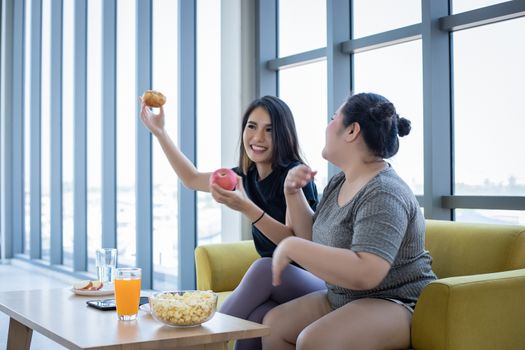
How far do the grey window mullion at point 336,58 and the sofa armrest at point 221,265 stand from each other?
0.85 metres

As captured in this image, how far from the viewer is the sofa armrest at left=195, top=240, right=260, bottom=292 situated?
2916mm

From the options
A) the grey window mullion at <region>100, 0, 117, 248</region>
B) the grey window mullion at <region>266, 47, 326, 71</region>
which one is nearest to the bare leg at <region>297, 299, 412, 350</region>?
the grey window mullion at <region>266, 47, 326, 71</region>

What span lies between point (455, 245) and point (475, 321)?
467 mm

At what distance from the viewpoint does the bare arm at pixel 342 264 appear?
182 cm

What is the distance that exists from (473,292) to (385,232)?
1.05 ft

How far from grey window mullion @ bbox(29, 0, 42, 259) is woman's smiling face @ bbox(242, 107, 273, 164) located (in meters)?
5.07

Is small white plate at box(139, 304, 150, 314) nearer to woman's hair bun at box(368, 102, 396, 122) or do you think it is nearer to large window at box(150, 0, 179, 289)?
woman's hair bun at box(368, 102, 396, 122)

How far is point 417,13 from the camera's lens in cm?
337

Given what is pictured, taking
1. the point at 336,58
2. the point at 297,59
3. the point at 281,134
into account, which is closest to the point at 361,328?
the point at 281,134

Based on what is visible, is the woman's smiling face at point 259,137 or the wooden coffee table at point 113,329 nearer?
the wooden coffee table at point 113,329

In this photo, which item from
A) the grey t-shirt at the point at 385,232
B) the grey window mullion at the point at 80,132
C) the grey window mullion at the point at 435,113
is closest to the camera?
the grey t-shirt at the point at 385,232

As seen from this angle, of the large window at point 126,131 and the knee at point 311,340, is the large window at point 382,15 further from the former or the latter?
the large window at point 126,131

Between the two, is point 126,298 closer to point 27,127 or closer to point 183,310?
point 183,310

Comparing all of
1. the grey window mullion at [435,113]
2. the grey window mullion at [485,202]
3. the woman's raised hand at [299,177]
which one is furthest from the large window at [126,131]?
the woman's raised hand at [299,177]
